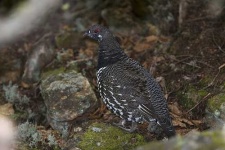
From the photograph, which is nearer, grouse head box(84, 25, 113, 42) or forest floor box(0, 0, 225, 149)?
forest floor box(0, 0, 225, 149)

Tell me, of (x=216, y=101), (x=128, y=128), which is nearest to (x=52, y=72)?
(x=128, y=128)

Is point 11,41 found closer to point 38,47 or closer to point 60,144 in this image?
point 38,47

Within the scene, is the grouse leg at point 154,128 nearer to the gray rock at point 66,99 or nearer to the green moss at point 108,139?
the green moss at point 108,139

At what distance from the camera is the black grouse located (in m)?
6.56

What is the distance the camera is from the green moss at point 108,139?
671 cm

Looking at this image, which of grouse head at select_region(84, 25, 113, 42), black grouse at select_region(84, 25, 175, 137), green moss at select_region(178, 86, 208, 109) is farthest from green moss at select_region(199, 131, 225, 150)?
grouse head at select_region(84, 25, 113, 42)

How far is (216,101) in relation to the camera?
6.83 meters

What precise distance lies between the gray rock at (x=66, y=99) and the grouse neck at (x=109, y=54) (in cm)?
53

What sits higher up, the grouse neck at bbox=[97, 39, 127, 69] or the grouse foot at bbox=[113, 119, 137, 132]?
the grouse neck at bbox=[97, 39, 127, 69]

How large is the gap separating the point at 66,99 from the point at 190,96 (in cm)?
207

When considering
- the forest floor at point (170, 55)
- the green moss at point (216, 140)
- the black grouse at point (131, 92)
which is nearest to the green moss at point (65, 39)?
the forest floor at point (170, 55)

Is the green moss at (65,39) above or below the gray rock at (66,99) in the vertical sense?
below

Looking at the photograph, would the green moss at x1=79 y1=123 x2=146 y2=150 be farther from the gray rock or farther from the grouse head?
the grouse head

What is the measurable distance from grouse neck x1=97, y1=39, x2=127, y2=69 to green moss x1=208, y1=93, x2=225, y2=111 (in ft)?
5.15
